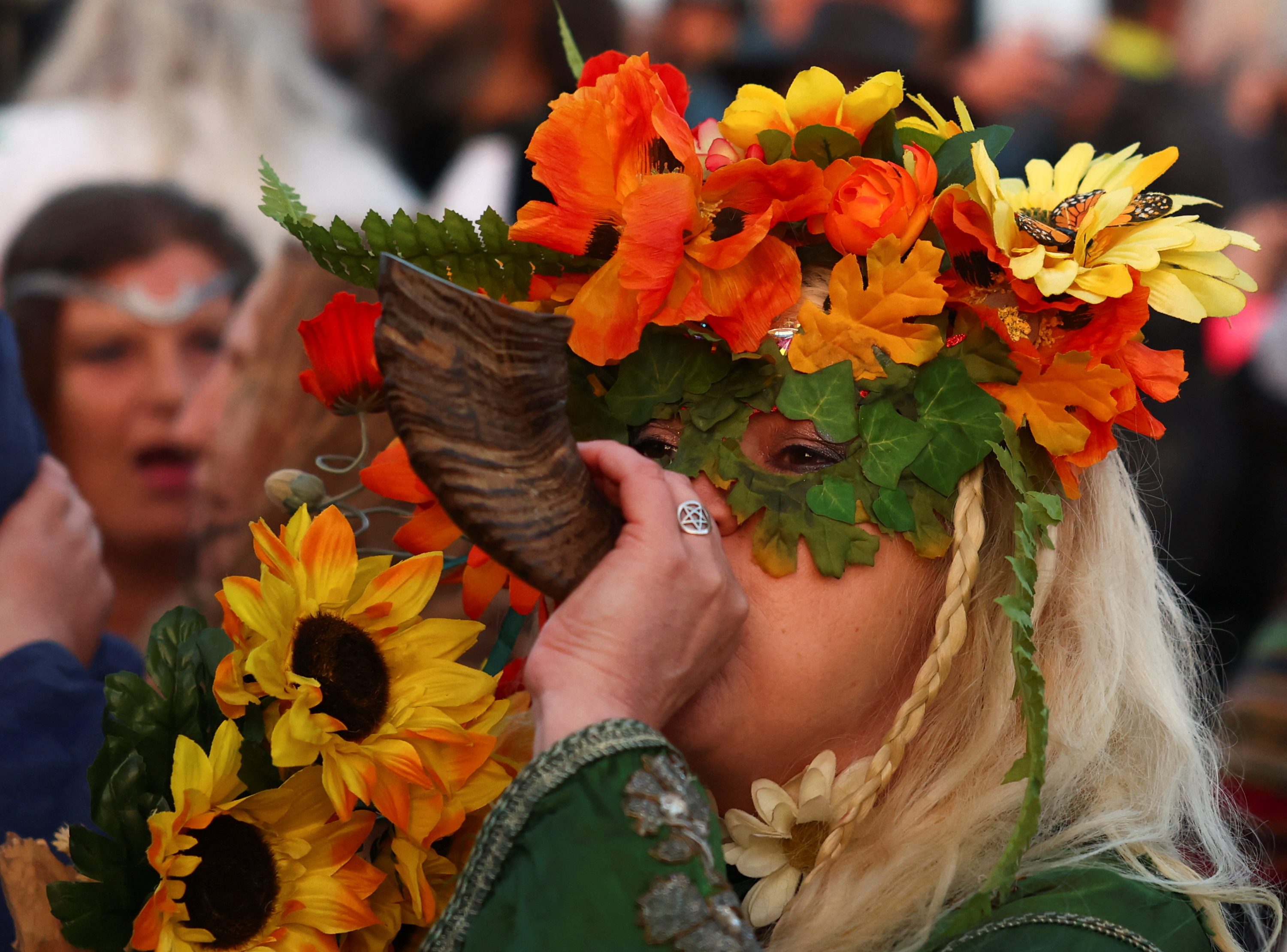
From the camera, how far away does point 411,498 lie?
4.09 ft

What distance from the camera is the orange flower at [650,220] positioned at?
1116mm

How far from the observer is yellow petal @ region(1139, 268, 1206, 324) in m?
1.16

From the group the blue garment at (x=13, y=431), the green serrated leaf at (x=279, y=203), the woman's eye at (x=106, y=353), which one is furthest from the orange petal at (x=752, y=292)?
the woman's eye at (x=106, y=353)

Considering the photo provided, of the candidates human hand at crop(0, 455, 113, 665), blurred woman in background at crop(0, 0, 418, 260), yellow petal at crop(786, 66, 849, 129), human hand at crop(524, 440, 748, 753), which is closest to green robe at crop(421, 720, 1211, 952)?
human hand at crop(524, 440, 748, 753)

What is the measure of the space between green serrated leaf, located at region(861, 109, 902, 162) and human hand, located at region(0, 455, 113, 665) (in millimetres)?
1312

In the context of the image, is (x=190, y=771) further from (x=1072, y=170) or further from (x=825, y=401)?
(x=1072, y=170)

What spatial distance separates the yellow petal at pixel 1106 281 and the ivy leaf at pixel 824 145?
0.27m

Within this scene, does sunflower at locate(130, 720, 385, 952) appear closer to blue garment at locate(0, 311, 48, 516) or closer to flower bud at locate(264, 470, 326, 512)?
flower bud at locate(264, 470, 326, 512)

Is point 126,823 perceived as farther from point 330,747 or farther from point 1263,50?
point 1263,50

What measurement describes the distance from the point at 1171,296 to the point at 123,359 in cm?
223

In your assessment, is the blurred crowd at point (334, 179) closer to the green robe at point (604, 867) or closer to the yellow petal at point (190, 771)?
the yellow petal at point (190, 771)

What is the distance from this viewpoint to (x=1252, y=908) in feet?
4.03

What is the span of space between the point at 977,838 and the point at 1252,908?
33 centimetres

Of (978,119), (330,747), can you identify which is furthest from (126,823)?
(978,119)
